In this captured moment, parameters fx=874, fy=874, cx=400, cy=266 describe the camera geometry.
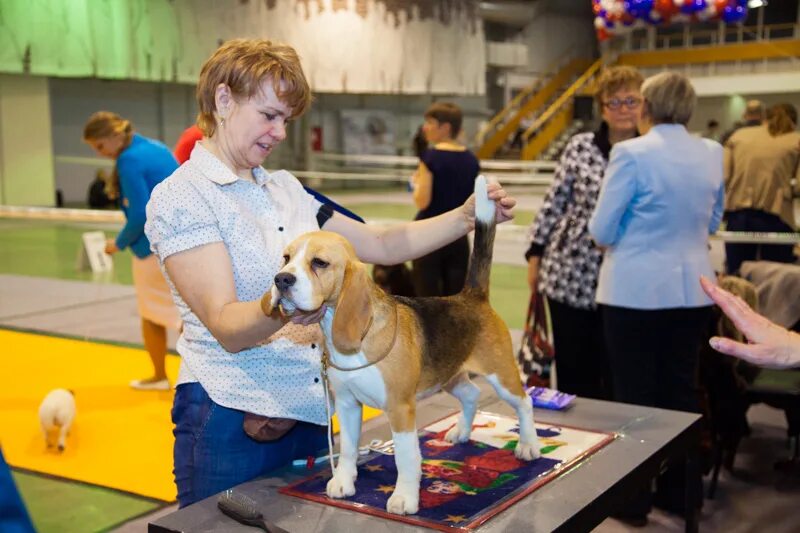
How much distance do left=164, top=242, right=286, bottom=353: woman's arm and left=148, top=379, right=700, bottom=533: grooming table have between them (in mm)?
366

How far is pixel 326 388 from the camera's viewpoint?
1.98 metres

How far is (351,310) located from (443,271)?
421cm

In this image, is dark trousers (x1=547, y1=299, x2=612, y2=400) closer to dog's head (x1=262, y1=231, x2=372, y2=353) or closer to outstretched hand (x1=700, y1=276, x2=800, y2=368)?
outstretched hand (x1=700, y1=276, x2=800, y2=368)

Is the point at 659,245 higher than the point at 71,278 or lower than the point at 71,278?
higher

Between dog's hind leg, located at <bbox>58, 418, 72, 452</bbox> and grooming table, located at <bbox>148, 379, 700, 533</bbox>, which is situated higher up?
grooming table, located at <bbox>148, 379, 700, 533</bbox>

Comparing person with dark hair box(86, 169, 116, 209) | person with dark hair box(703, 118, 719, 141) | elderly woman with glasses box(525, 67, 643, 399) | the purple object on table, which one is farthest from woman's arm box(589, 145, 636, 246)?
person with dark hair box(703, 118, 719, 141)

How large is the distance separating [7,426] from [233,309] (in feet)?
11.9

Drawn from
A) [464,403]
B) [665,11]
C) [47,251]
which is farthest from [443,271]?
[665,11]

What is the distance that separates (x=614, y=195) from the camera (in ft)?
10.8

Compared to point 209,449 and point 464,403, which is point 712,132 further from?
point 209,449

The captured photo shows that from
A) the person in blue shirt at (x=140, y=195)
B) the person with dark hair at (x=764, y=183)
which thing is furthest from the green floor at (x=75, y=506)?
the person with dark hair at (x=764, y=183)

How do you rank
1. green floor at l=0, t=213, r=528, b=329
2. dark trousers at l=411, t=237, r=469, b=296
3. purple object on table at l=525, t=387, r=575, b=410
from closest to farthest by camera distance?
1. purple object on table at l=525, t=387, r=575, b=410
2. dark trousers at l=411, t=237, r=469, b=296
3. green floor at l=0, t=213, r=528, b=329

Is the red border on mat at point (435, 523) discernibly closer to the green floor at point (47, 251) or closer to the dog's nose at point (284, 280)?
the dog's nose at point (284, 280)

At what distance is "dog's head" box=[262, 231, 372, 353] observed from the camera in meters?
1.61
